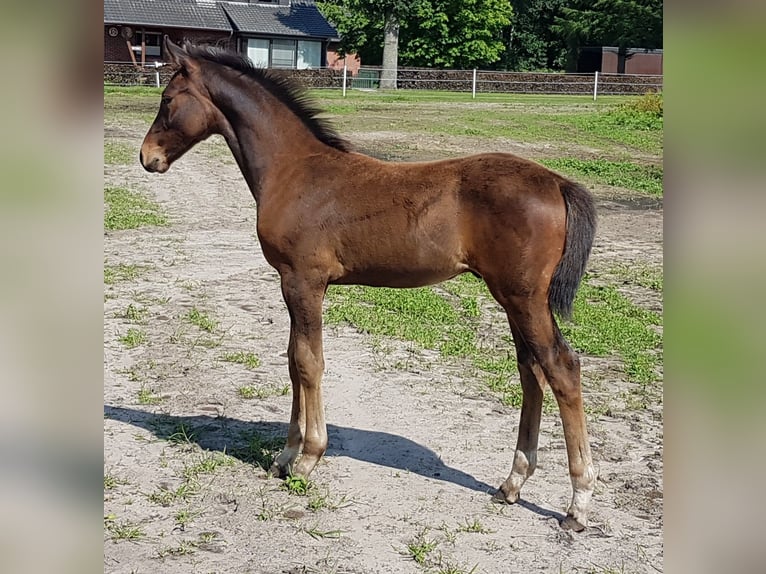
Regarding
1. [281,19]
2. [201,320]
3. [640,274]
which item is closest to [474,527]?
[201,320]

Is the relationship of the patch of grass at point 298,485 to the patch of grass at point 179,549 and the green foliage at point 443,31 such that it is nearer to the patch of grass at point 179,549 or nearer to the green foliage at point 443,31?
the patch of grass at point 179,549

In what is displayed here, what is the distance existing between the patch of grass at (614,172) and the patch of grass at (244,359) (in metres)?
9.05

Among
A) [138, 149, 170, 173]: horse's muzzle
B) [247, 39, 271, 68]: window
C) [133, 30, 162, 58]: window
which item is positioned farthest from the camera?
[247, 39, 271, 68]: window

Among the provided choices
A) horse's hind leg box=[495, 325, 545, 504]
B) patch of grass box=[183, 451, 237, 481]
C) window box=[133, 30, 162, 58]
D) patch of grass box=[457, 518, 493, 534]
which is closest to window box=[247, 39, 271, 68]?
window box=[133, 30, 162, 58]

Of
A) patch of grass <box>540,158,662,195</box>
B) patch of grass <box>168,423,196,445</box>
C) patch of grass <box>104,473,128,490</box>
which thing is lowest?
patch of grass <box>104,473,128,490</box>

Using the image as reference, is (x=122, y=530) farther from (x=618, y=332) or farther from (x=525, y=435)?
(x=618, y=332)

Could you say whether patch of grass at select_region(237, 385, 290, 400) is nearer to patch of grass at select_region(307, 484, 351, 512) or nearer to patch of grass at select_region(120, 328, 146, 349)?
patch of grass at select_region(120, 328, 146, 349)

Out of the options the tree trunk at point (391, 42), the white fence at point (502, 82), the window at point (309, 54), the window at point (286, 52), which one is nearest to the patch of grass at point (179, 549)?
the white fence at point (502, 82)

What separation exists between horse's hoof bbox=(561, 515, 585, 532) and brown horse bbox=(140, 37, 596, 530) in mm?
10

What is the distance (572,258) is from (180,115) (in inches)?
Answer: 85.2

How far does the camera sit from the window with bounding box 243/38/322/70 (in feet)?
129

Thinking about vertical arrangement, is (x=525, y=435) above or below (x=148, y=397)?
above

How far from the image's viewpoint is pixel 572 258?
12.0 ft
